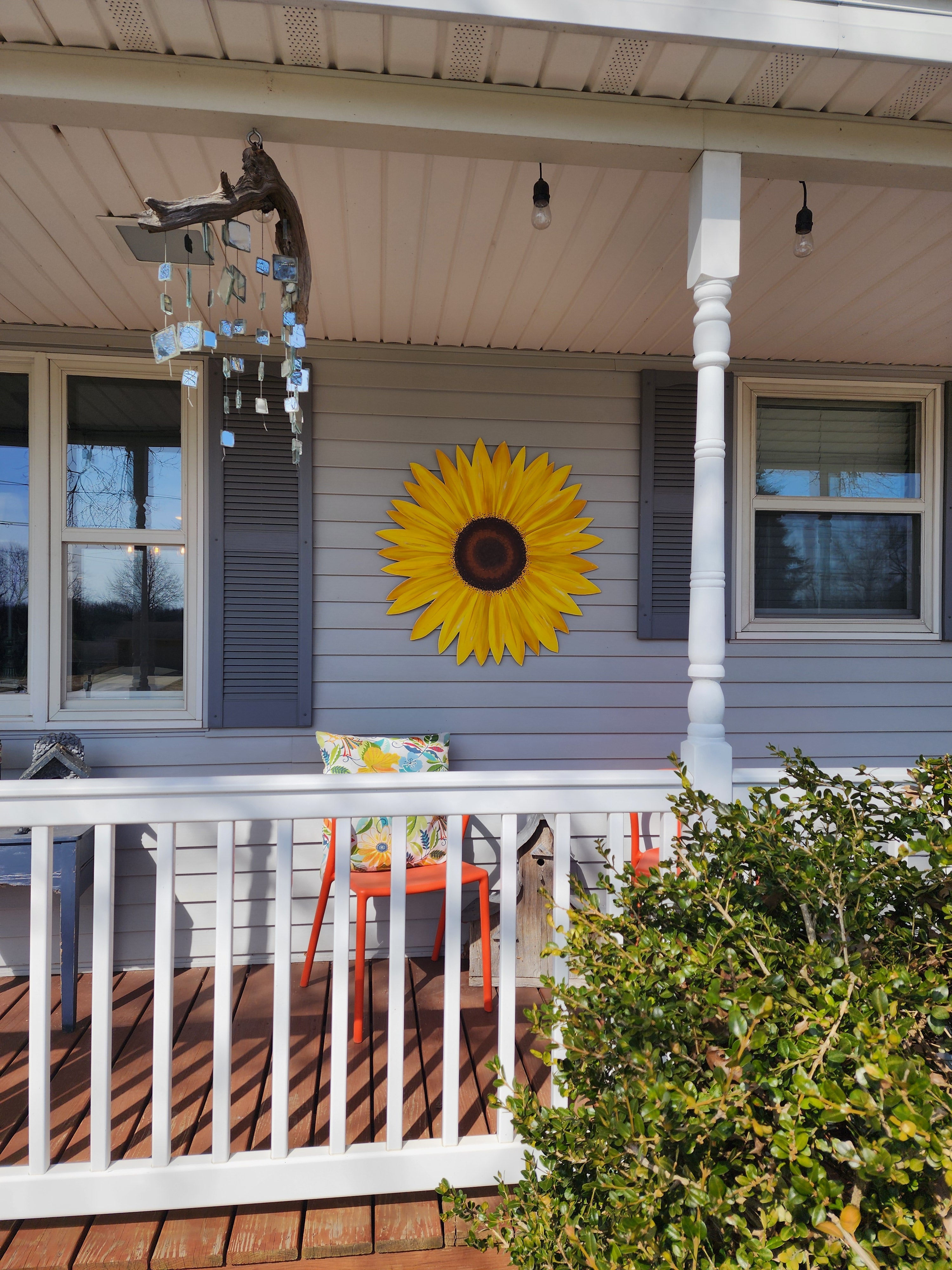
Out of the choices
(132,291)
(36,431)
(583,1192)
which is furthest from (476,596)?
(583,1192)

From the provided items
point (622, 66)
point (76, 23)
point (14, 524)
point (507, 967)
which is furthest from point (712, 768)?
point (14, 524)

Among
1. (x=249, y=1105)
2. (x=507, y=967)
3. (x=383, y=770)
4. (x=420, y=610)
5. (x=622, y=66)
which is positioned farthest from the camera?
(x=420, y=610)

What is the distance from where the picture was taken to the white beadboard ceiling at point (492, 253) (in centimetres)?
182

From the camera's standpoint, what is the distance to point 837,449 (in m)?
3.11

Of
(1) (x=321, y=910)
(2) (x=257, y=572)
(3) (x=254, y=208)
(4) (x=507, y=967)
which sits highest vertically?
(3) (x=254, y=208)

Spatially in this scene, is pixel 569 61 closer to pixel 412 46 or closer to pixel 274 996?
pixel 412 46

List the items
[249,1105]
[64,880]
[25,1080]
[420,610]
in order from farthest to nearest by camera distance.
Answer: [420,610] → [64,880] → [25,1080] → [249,1105]

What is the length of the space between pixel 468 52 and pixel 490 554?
5.57 feet

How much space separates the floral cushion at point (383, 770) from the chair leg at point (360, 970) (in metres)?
0.25

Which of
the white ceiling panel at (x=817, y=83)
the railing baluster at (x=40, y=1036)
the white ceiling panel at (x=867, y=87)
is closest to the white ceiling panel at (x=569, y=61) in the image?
the white ceiling panel at (x=817, y=83)

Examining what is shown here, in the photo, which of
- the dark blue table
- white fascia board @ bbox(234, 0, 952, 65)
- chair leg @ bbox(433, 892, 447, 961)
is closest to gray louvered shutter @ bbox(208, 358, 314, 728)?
the dark blue table

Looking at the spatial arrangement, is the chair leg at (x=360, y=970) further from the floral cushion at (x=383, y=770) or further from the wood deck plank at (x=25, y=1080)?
the wood deck plank at (x=25, y=1080)

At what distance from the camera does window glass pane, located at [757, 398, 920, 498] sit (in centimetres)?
308

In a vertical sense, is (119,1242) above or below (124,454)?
below
